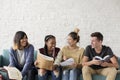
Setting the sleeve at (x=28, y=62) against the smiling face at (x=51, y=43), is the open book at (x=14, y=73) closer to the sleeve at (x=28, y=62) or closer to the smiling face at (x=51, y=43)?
the sleeve at (x=28, y=62)

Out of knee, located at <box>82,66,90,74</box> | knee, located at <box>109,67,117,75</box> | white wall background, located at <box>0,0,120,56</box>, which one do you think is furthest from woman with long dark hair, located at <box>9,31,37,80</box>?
knee, located at <box>109,67,117,75</box>

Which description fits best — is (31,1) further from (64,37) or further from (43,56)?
(43,56)

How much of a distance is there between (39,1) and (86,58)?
5.08 feet

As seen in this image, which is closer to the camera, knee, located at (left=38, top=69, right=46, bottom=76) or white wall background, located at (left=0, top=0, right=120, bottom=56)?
knee, located at (left=38, top=69, right=46, bottom=76)

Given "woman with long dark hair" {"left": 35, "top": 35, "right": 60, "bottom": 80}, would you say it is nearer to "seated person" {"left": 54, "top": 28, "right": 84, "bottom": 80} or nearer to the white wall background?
"seated person" {"left": 54, "top": 28, "right": 84, "bottom": 80}

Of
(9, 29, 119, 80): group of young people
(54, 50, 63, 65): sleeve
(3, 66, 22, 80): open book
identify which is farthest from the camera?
(54, 50, 63, 65): sleeve

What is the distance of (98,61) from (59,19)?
137cm

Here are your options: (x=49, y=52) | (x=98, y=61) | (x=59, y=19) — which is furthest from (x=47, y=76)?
(x=59, y=19)

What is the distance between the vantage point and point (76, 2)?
532 centimetres

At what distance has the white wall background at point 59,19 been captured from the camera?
527cm

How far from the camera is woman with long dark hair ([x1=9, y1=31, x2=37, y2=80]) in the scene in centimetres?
441

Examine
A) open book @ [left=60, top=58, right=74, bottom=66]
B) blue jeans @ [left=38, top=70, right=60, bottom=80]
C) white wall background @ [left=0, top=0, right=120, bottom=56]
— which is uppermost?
white wall background @ [left=0, top=0, right=120, bottom=56]

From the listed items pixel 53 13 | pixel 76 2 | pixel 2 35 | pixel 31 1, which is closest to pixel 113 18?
pixel 76 2

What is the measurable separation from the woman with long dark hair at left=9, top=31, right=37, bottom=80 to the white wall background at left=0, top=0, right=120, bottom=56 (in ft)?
3.02
